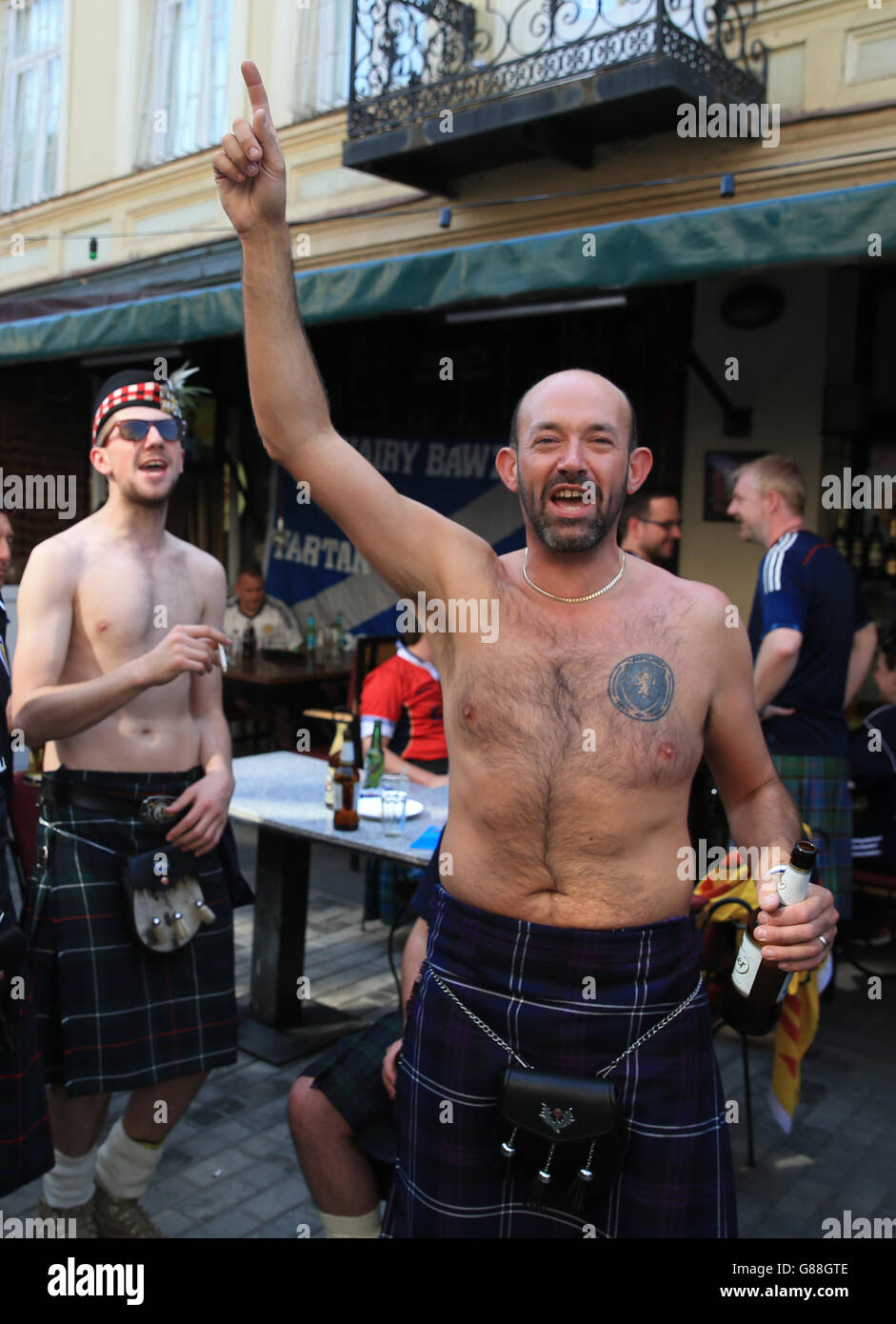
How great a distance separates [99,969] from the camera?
3062 mm

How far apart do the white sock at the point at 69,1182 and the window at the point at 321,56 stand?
350 inches

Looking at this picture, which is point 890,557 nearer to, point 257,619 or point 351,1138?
point 257,619

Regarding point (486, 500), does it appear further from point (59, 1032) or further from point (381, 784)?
point (59, 1032)

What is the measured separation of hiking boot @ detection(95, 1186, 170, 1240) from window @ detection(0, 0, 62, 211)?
12669mm

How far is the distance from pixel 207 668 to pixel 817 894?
1659 millimetres

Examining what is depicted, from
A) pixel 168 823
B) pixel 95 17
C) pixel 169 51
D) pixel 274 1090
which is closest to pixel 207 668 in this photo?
pixel 168 823

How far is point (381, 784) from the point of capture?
4.43 meters

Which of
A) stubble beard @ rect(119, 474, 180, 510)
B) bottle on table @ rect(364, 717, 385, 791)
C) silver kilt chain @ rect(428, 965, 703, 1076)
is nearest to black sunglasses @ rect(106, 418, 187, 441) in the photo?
stubble beard @ rect(119, 474, 180, 510)

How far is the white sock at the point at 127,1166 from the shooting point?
10.4ft

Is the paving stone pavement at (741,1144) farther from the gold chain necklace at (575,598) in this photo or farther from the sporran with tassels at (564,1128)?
the gold chain necklace at (575,598)

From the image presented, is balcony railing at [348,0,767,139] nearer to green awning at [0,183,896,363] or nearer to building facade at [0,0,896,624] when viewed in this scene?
building facade at [0,0,896,624]

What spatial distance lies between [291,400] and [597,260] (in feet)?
11.2

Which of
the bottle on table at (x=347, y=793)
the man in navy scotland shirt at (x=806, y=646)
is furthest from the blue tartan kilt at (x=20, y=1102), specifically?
the man in navy scotland shirt at (x=806, y=646)

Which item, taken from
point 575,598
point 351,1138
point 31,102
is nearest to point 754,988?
point 575,598
